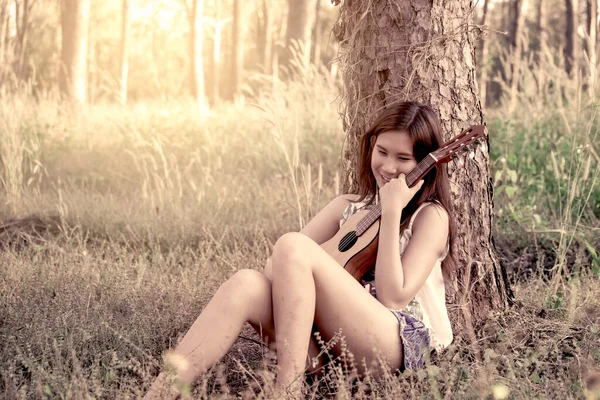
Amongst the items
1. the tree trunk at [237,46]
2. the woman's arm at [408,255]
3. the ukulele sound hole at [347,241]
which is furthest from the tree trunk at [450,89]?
the tree trunk at [237,46]

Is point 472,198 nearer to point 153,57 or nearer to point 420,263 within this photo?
point 420,263

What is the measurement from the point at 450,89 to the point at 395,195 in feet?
2.36

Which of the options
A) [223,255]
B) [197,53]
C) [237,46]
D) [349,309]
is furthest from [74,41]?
[349,309]

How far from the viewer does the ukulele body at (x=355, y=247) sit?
2604 mm

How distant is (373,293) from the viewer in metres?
2.68

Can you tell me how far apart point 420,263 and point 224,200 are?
2.98 metres

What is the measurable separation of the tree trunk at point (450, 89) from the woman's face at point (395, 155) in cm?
38

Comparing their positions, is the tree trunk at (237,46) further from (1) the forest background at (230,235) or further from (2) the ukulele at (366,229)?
(2) the ukulele at (366,229)

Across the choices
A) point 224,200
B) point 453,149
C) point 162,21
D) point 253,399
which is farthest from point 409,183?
point 162,21

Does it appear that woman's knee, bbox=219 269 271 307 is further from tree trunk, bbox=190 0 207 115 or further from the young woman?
tree trunk, bbox=190 0 207 115

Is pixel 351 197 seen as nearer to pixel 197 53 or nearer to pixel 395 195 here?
pixel 395 195

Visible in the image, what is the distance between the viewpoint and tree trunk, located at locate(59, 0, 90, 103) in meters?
12.8

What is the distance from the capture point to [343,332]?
2426 mm

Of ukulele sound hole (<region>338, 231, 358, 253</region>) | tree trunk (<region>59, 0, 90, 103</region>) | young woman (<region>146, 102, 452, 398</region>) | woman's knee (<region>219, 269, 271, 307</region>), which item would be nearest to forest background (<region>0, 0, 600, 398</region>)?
young woman (<region>146, 102, 452, 398</region>)
